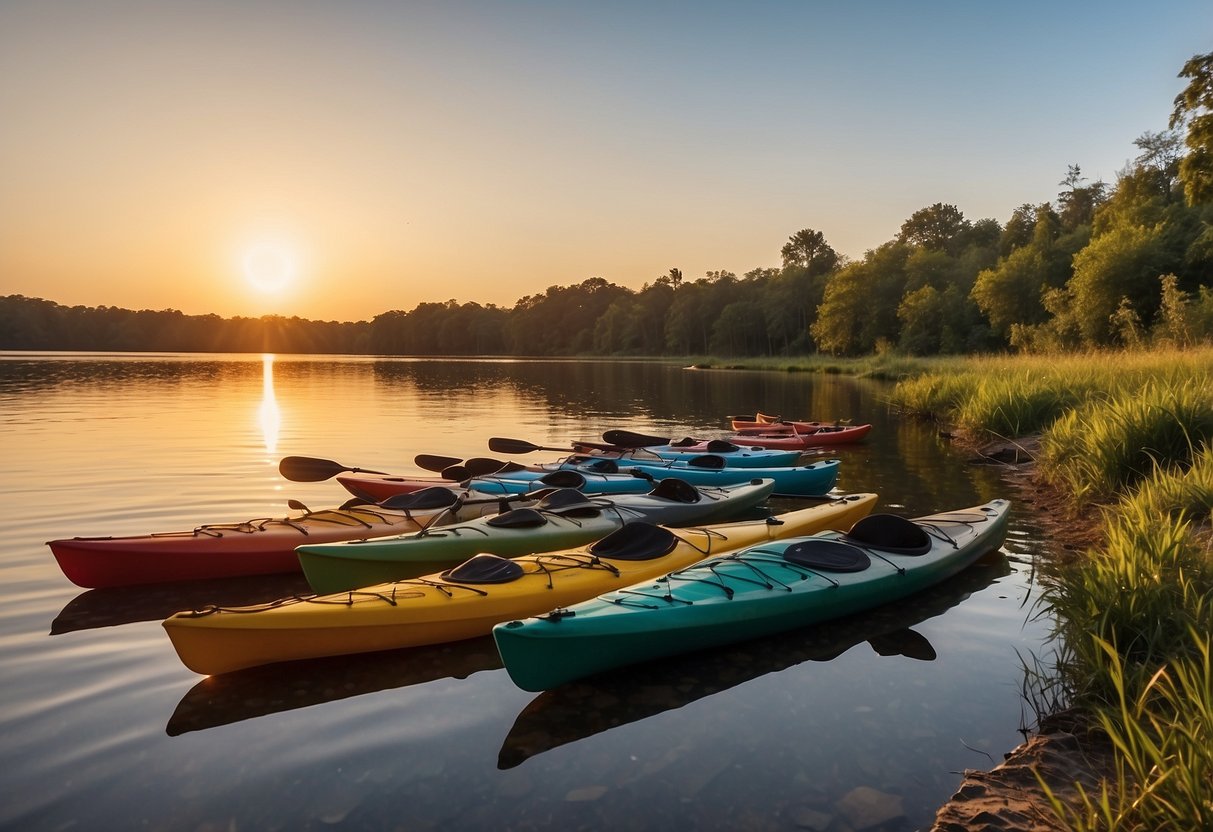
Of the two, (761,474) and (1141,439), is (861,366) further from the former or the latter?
(1141,439)

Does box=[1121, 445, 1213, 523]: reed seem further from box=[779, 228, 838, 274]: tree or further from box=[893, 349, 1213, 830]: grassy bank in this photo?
box=[779, 228, 838, 274]: tree

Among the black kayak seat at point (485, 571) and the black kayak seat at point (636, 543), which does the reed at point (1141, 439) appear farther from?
the black kayak seat at point (485, 571)

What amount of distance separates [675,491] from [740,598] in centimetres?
296

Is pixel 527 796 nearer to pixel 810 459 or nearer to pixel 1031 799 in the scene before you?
pixel 1031 799

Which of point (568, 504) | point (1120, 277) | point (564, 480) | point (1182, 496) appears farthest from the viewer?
point (1120, 277)

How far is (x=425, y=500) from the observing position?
6.95 meters

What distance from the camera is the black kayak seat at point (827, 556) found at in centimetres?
529

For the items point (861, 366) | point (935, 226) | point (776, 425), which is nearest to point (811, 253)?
point (935, 226)

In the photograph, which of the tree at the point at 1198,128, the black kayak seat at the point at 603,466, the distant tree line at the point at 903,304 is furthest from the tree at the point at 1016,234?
the black kayak seat at the point at 603,466

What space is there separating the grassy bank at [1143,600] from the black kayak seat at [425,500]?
16.4ft

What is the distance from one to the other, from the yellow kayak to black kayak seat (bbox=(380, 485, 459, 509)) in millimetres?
1833

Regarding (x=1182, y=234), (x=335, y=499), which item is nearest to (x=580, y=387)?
(x=335, y=499)

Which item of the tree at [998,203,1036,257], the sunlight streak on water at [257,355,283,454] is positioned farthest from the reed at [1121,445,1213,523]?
the tree at [998,203,1036,257]

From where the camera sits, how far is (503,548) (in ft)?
20.6
